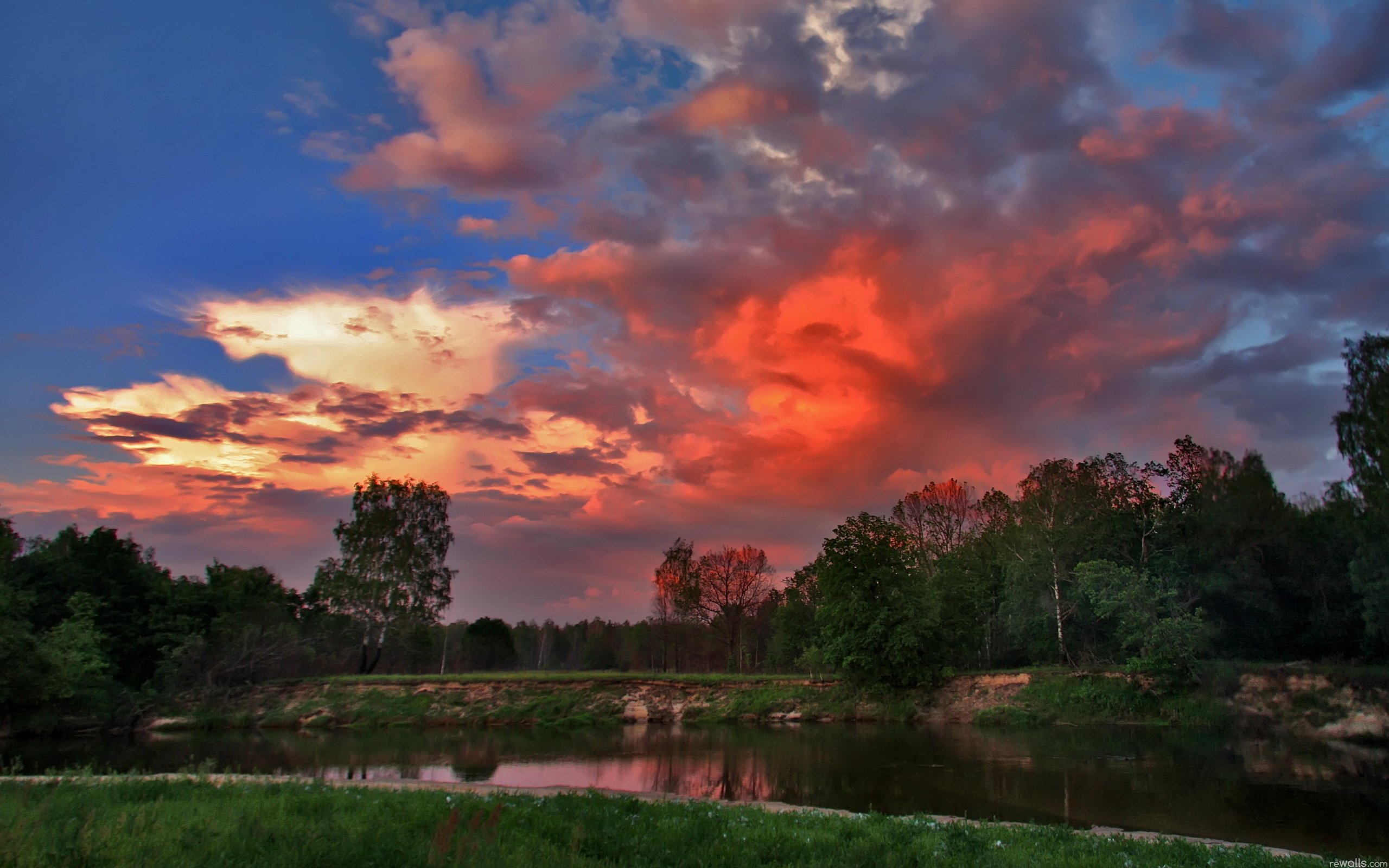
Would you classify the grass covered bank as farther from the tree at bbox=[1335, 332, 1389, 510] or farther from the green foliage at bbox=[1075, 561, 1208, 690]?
the tree at bbox=[1335, 332, 1389, 510]

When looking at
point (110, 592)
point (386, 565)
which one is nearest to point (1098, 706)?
point (386, 565)

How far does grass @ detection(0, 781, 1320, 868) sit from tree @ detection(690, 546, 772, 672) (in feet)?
196

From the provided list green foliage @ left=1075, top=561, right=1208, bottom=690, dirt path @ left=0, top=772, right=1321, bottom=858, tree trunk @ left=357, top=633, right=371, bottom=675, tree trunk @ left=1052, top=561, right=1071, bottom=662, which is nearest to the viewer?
dirt path @ left=0, top=772, right=1321, bottom=858

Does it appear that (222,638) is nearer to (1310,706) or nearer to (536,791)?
(536,791)

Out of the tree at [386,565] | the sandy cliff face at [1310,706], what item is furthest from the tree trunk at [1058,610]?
the tree at [386,565]

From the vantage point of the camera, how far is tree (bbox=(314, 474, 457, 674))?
206 feet

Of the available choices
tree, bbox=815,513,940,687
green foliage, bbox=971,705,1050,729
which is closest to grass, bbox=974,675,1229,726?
green foliage, bbox=971,705,1050,729

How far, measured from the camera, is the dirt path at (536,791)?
49.2ft

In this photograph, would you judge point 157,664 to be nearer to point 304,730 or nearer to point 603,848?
point 304,730

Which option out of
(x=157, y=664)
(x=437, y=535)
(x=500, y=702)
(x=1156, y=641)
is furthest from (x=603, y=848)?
(x=437, y=535)

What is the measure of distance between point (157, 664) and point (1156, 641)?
6507cm

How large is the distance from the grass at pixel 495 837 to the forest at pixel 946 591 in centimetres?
3520

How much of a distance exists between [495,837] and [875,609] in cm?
4300

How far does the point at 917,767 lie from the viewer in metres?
27.5
